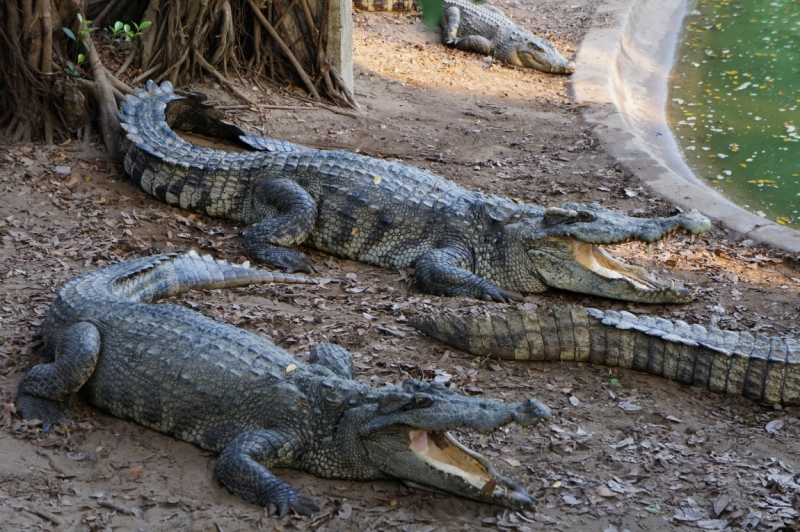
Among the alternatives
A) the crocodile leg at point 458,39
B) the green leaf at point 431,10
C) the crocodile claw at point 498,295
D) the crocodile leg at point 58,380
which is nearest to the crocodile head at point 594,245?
the crocodile claw at point 498,295

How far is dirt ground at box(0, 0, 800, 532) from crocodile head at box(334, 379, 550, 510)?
103mm

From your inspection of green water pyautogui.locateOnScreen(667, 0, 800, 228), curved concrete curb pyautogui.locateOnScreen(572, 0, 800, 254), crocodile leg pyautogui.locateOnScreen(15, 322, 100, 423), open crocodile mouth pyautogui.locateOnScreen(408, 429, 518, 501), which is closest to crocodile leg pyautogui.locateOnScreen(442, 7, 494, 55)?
curved concrete curb pyautogui.locateOnScreen(572, 0, 800, 254)

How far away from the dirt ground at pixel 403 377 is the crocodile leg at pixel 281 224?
20 cm

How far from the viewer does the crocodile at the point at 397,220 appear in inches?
235

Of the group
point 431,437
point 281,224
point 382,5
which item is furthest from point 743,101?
point 431,437

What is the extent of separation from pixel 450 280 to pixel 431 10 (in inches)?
179

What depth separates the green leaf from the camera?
146 cm

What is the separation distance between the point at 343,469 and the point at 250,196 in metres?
3.30

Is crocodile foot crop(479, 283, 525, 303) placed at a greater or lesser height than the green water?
lesser

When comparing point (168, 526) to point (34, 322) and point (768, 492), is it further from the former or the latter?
point (768, 492)

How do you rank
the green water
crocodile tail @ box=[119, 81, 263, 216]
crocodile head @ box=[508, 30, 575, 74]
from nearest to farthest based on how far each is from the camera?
crocodile tail @ box=[119, 81, 263, 216] < the green water < crocodile head @ box=[508, 30, 575, 74]

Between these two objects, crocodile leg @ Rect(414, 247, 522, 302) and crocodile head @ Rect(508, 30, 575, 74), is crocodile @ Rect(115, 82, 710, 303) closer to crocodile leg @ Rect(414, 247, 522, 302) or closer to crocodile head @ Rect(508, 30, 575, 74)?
crocodile leg @ Rect(414, 247, 522, 302)

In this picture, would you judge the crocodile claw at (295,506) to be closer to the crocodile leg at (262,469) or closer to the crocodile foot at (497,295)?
the crocodile leg at (262,469)

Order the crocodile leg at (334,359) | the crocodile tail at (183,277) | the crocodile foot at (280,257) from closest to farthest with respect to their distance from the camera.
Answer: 1. the crocodile leg at (334,359)
2. the crocodile tail at (183,277)
3. the crocodile foot at (280,257)
